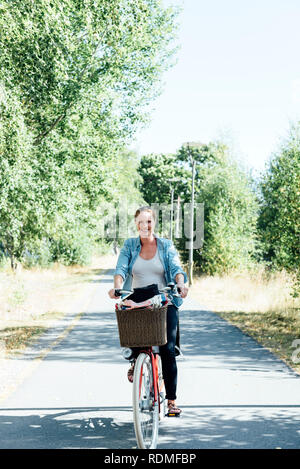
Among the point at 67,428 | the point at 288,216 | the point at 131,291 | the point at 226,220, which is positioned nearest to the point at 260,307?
the point at 288,216

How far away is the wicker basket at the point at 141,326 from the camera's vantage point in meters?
4.65

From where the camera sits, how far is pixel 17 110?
11438 millimetres

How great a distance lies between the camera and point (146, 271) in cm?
525

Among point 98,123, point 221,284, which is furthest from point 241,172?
point 98,123

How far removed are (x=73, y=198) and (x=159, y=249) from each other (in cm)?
1011

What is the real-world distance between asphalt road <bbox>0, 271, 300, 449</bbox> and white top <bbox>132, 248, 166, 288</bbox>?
135cm

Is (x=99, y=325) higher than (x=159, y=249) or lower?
lower

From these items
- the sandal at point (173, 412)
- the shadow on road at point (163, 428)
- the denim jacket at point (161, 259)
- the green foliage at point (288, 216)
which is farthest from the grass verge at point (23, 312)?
the green foliage at point (288, 216)

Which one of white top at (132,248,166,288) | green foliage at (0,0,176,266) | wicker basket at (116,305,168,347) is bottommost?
wicker basket at (116,305,168,347)

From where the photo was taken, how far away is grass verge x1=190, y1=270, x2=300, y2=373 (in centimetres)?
1084

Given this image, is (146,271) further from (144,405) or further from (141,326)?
(144,405)

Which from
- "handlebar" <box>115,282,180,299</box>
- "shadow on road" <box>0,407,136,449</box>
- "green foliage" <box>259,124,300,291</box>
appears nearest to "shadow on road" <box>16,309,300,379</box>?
→ "green foliage" <box>259,124,300,291</box>

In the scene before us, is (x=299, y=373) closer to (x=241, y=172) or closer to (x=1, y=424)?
(x=1, y=424)

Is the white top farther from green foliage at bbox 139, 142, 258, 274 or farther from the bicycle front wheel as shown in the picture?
green foliage at bbox 139, 142, 258, 274
